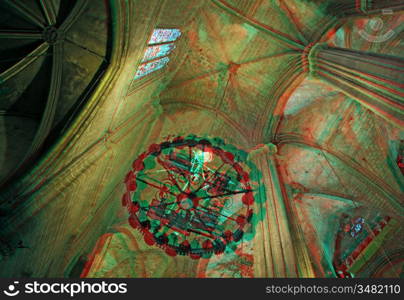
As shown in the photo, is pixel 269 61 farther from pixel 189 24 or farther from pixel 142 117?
pixel 142 117

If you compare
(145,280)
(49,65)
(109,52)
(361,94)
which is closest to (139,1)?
(109,52)

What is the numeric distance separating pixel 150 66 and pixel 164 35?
0.99 m

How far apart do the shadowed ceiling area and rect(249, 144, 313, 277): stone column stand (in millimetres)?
33

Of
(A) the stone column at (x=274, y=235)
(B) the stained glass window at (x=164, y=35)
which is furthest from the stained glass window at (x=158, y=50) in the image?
(A) the stone column at (x=274, y=235)

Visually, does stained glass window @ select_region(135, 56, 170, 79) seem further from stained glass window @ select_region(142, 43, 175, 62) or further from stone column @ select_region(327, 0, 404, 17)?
stone column @ select_region(327, 0, 404, 17)

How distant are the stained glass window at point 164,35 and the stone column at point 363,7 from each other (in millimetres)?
4589

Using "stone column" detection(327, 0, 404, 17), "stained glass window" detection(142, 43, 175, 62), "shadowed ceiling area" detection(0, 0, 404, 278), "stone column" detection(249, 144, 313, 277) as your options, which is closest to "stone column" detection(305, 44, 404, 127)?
"shadowed ceiling area" detection(0, 0, 404, 278)

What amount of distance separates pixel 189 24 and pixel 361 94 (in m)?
6.23

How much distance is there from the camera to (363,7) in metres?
7.47

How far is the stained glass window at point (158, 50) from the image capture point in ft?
27.6

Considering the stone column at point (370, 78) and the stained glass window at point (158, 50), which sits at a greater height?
the stained glass window at point (158, 50)

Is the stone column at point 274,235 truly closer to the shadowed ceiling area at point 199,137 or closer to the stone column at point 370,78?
the shadowed ceiling area at point 199,137

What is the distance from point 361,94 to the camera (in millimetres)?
5820

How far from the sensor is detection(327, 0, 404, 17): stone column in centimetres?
705
